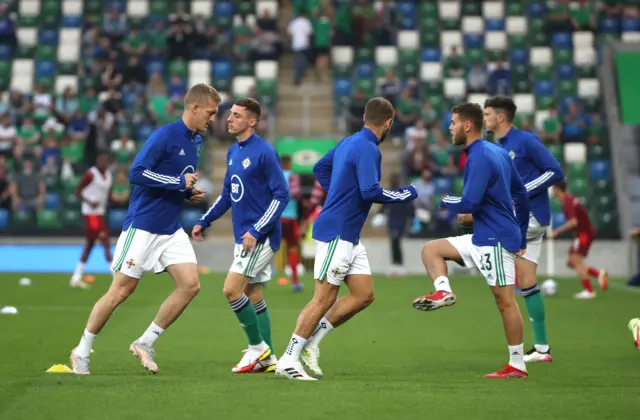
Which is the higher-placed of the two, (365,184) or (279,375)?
(365,184)

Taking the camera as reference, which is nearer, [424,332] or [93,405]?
[93,405]

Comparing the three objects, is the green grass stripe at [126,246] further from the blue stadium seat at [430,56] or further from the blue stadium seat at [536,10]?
the blue stadium seat at [536,10]

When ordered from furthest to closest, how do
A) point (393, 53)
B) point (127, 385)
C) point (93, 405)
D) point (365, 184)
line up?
point (393, 53) → point (365, 184) → point (127, 385) → point (93, 405)

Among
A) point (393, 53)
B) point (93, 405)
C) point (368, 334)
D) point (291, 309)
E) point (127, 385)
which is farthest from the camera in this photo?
point (393, 53)

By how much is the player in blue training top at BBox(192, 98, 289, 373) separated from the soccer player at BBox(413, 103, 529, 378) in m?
1.36

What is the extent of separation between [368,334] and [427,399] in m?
5.44

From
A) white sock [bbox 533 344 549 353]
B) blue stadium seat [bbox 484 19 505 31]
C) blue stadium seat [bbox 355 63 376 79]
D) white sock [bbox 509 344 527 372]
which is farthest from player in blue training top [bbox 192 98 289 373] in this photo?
blue stadium seat [bbox 484 19 505 31]

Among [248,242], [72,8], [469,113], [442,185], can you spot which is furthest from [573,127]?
[248,242]

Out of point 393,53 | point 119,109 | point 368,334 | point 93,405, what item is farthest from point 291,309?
point 393,53

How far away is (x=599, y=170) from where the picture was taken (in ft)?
88.2

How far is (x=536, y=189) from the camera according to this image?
36.2 ft

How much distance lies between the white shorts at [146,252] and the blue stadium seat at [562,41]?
23.2 meters

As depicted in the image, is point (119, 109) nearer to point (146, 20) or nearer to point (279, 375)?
point (146, 20)

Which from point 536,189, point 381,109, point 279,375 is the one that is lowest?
point 279,375
